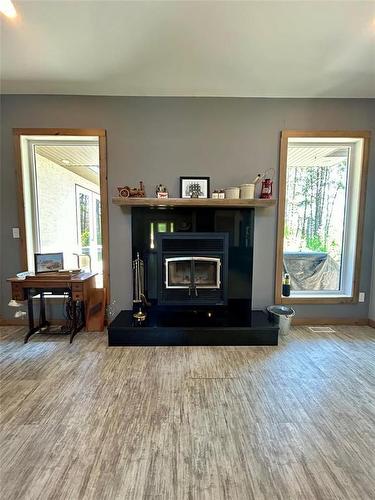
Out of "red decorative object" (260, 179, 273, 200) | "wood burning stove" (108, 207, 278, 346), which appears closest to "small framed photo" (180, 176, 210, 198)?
"wood burning stove" (108, 207, 278, 346)

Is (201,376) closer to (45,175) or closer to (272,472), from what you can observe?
(272,472)

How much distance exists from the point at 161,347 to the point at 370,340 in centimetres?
240

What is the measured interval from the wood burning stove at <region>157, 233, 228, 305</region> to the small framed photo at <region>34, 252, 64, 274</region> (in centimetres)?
118

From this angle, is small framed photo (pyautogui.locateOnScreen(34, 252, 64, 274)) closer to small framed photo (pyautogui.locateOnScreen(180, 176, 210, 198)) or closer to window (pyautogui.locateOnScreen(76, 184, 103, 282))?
window (pyautogui.locateOnScreen(76, 184, 103, 282))

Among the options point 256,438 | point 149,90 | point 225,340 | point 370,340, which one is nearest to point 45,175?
point 149,90

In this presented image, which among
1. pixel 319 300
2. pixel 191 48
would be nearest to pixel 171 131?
pixel 191 48

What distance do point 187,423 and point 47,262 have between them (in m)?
2.27

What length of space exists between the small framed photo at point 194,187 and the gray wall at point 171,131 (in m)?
0.09

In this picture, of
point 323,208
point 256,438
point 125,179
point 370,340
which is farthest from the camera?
point 323,208

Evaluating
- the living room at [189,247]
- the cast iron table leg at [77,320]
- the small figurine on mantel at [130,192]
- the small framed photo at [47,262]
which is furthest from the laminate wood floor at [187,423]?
the small figurine on mantel at [130,192]

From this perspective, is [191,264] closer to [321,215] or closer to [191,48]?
[321,215]

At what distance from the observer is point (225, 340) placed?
2572mm

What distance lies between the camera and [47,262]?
2777mm

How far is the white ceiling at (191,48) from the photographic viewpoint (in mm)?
1859
